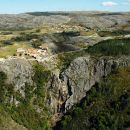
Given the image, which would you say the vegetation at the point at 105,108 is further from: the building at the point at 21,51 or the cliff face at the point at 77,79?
the building at the point at 21,51

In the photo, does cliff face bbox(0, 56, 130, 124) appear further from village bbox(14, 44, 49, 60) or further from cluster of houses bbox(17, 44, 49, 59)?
cluster of houses bbox(17, 44, 49, 59)

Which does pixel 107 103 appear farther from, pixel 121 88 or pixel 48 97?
pixel 48 97

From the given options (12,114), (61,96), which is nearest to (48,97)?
(61,96)

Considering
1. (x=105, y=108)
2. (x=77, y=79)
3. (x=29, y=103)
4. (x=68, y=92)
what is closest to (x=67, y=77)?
(x=77, y=79)

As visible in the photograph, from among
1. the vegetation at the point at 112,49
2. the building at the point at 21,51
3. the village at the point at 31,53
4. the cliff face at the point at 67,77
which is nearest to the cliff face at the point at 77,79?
the cliff face at the point at 67,77

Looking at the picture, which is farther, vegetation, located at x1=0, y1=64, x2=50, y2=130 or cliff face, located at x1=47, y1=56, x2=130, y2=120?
cliff face, located at x1=47, y1=56, x2=130, y2=120

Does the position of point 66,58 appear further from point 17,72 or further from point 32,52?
point 32,52

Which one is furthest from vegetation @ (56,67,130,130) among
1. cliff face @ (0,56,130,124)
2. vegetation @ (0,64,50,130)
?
vegetation @ (0,64,50,130)
